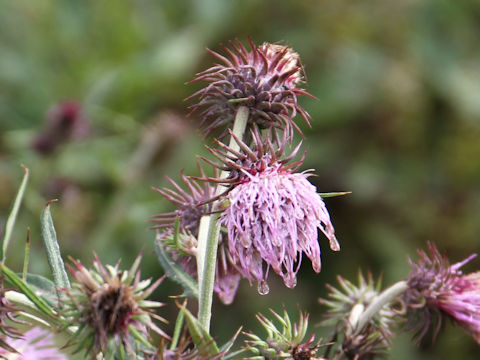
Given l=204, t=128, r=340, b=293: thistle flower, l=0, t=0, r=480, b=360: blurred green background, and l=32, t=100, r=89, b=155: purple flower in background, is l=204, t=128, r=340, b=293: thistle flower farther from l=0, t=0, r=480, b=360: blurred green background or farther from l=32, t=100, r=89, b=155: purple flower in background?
l=0, t=0, r=480, b=360: blurred green background

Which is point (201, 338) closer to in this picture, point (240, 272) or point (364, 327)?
point (240, 272)

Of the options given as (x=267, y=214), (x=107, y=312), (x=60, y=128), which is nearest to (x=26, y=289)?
(x=107, y=312)

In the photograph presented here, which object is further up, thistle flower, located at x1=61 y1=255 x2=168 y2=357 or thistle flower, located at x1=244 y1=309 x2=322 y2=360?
thistle flower, located at x1=61 y1=255 x2=168 y2=357

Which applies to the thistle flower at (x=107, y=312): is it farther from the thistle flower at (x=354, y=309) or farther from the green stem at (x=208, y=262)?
the thistle flower at (x=354, y=309)

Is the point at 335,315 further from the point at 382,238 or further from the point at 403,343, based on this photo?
the point at 382,238

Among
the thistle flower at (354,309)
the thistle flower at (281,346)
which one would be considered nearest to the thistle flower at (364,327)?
the thistle flower at (354,309)

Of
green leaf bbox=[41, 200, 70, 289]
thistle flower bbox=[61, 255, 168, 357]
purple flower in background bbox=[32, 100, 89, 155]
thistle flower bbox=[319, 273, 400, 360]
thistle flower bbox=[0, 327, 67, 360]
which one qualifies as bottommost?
thistle flower bbox=[319, 273, 400, 360]

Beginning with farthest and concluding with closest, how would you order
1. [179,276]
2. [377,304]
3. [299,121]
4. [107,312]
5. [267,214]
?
[299,121] < [377,304] < [179,276] < [267,214] < [107,312]

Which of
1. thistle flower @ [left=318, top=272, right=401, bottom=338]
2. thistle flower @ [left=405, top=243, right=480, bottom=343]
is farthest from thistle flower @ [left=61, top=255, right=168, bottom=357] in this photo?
thistle flower @ [left=405, top=243, right=480, bottom=343]

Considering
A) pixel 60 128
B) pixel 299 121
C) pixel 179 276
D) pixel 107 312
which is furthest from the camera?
pixel 299 121
